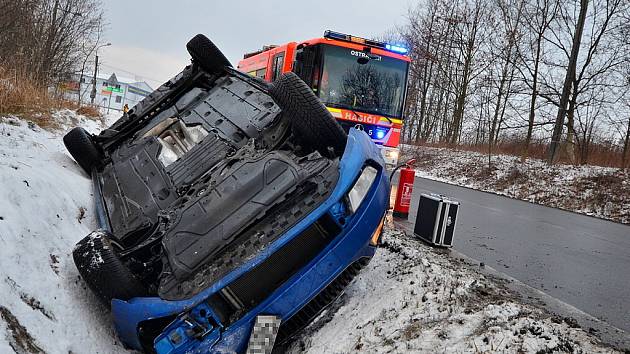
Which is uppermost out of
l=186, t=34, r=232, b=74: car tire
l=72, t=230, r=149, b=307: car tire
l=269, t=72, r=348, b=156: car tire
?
l=186, t=34, r=232, b=74: car tire

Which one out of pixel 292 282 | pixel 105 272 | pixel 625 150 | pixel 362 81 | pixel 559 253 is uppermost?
pixel 362 81

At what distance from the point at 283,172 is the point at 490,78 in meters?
21.2

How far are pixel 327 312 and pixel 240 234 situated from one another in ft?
3.66

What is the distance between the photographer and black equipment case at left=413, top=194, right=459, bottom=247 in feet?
15.9

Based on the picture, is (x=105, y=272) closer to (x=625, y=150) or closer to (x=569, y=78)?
(x=625, y=150)

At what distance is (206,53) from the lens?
16.4 ft

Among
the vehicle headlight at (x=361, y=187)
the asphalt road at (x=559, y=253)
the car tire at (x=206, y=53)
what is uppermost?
the car tire at (x=206, y=53)

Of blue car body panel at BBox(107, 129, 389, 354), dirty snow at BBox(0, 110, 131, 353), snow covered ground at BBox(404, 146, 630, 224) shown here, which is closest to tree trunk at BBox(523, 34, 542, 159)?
snow covered ground at BBox(404, 146, 630, 224)

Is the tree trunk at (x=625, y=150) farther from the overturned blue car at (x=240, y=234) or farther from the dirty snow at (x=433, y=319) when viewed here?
the overturned blue car at (x=240, y=234)

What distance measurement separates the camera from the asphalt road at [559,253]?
13.8 ft

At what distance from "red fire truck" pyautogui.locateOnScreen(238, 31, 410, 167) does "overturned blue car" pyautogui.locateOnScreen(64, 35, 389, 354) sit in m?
6.27

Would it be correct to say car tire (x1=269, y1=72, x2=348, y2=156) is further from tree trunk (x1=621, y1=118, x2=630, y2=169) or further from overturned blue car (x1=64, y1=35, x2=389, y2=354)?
tree trunk (x1=621, y1=118, x2=630, y2=169)

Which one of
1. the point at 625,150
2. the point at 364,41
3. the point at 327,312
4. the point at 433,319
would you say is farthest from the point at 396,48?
the point at 625,150

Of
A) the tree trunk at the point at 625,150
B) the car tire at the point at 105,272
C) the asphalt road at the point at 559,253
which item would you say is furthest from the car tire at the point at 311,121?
the tree trunk at the point at 625,150
